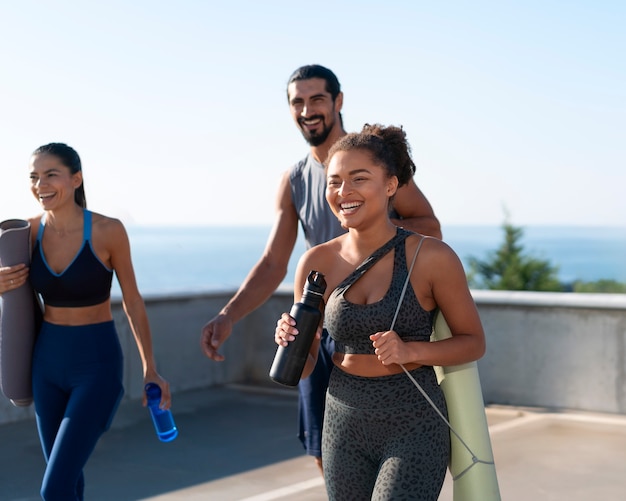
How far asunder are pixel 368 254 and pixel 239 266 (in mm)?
157136

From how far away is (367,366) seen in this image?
3088 millimetres

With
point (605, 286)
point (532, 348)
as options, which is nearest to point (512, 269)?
point (605, 286)

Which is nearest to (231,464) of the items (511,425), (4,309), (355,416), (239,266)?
(511,425)

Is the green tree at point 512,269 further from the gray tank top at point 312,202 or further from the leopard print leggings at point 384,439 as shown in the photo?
the leopard print leggings at point 384,439

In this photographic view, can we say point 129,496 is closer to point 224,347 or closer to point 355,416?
point 355,416

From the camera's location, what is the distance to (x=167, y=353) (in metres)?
9.76

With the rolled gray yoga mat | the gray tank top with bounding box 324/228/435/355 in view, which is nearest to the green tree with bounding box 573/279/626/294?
the rolled gray yoga mat

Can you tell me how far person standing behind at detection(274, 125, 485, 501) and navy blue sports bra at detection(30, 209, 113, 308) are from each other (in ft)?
5.06

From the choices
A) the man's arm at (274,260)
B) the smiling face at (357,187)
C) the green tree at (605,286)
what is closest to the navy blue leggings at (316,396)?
the man's arm at (274,260)

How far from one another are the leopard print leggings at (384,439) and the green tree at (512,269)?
38.2 metres

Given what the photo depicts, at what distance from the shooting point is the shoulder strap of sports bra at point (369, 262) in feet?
10.3

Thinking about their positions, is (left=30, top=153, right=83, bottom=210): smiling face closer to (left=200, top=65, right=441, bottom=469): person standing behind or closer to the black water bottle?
(left=200, top=65, right=441, bottom=469): person standing behind

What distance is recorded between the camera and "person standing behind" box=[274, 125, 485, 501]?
9.84ft

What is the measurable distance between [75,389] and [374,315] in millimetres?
1741
